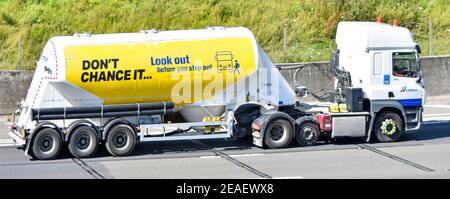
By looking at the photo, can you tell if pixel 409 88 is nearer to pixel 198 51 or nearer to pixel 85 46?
pixel 198 51

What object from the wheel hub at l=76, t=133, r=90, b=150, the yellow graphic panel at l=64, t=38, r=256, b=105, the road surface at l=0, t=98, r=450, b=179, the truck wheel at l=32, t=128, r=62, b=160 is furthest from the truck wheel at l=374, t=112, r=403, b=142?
the truck wheel at l=32, t=128, r=62, b=160

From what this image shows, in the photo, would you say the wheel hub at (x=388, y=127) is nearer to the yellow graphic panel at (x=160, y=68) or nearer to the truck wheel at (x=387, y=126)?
the truck wheel at (x=387, y=126)

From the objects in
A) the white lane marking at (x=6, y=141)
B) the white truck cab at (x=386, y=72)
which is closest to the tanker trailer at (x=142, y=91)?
the white truck cab at (x=386, y=72)

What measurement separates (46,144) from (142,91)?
7.83 feet

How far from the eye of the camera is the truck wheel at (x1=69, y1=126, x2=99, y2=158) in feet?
67.8

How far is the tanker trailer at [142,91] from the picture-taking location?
67.6 ft

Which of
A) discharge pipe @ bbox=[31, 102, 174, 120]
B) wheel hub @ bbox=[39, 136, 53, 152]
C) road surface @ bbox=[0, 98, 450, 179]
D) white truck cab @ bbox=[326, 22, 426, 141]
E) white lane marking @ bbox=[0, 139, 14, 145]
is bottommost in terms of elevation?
road surface @ bbox=[0, 98, 450, 179]

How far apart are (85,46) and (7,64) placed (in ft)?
27.8

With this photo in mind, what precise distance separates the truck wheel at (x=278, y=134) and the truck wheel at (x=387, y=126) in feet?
7.67

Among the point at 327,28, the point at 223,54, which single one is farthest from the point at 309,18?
the point at 223,54

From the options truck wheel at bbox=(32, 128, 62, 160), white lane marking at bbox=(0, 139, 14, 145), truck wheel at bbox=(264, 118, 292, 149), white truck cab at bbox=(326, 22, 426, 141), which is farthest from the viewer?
white lane marking at bbox=(0, 139, 14, 145)

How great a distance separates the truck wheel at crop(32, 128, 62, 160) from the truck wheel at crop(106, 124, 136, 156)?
43.3 inches

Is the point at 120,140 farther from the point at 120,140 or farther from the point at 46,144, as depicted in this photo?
the point at 46,144

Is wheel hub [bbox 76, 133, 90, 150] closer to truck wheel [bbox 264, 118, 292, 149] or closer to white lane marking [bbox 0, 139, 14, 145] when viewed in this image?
white lane marking [bbox 0, 139, 14, 145]
